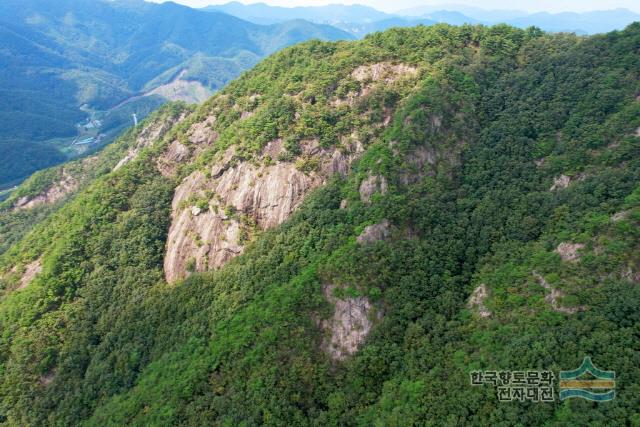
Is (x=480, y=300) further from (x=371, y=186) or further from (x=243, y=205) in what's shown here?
(x=243, y=205)

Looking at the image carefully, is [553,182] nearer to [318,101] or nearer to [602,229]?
[602,229]

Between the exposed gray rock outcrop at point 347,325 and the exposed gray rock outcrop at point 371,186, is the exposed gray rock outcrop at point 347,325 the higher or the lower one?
the lower one

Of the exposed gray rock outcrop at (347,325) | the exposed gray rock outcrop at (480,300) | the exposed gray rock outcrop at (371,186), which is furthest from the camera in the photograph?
the exposed gray rock outcrop at (371,186)

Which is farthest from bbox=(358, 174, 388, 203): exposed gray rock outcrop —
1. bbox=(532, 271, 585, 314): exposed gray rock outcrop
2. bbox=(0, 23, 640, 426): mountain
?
bbox=(532, 271, 585, 314): exposed gray rock outcrop

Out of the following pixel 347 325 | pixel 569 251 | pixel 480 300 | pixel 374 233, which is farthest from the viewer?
pixel 374 233

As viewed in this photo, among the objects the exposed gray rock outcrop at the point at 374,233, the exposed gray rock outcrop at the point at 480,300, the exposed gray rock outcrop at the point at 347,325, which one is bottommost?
the exposed gray rock outcrop at the point at 347,325

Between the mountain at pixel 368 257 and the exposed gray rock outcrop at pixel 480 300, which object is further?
the exposed gray rock outcrop at pixel 480 300

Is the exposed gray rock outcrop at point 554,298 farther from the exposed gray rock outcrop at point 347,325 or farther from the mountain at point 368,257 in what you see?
the exposed gray rock outcrop at point 347,325

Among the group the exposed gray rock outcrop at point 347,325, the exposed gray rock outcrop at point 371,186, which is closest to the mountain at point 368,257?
the exposed gray rock outcrop at point 347,325

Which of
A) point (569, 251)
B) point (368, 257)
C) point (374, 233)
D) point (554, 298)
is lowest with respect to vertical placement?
point (368, 257)

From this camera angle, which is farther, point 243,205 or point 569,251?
point 243,205

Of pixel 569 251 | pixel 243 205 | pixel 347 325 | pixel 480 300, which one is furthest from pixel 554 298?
pixel 243 205
